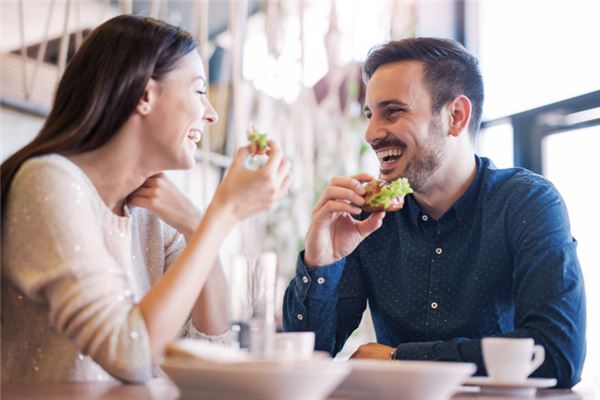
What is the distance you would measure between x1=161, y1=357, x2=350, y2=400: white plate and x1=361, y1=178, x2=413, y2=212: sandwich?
3.62ft

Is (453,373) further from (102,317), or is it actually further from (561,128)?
(561,128)

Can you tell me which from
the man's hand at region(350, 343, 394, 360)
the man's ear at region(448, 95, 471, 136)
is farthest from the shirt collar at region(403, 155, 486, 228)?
the man's hand at region(350, 343, 394, 360)

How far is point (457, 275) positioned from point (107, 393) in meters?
1.30

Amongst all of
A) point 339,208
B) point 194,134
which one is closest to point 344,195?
point 339,208

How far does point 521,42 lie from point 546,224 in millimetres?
1956

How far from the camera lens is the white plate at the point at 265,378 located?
3.05ft

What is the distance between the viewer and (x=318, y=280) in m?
2.17

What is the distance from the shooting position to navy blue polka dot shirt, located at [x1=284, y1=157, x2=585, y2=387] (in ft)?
6.11

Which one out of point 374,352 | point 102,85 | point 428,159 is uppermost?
point 102,85

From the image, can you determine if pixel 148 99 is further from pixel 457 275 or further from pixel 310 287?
pixel 457 275

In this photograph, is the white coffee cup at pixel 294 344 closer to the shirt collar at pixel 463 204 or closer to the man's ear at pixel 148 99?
the man's ear at pixel 148 99

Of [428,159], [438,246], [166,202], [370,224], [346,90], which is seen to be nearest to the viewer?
[166,202]

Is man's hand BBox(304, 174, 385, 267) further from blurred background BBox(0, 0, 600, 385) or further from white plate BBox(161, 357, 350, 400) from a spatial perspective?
white plate BBox(161, 357, 350, 400)

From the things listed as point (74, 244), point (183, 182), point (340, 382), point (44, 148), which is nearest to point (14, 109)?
point (183, 182)
